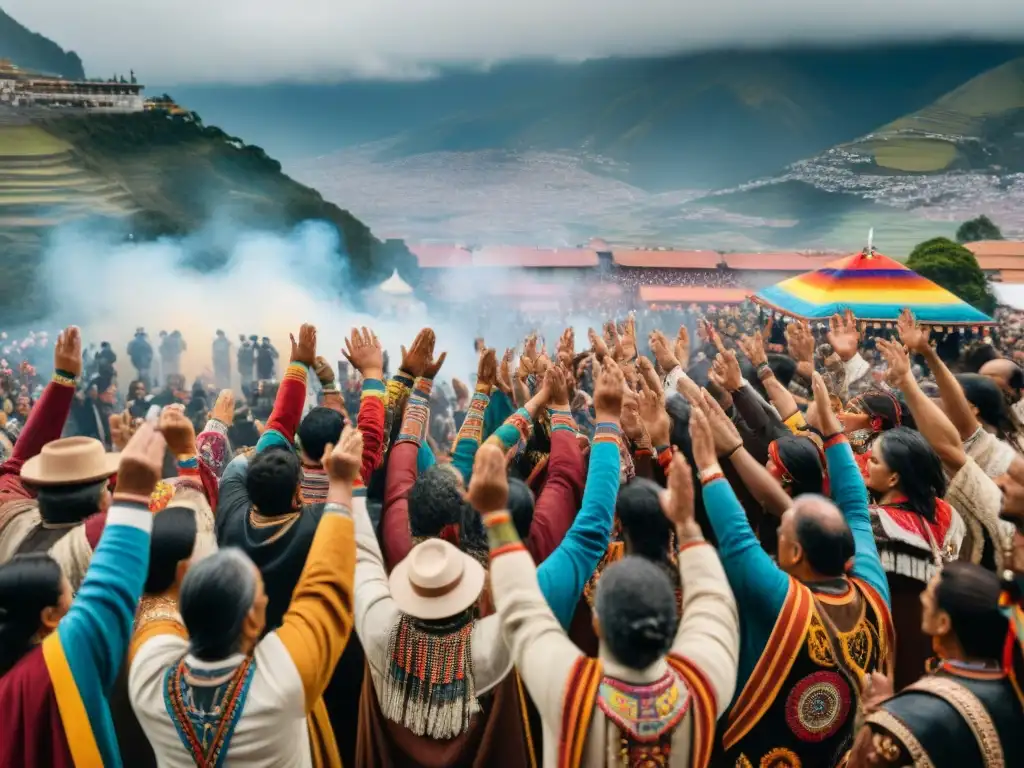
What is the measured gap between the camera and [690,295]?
2834 cm

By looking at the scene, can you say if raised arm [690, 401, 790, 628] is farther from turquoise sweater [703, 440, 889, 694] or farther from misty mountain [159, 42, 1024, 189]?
misty mountain [159, 42, 1024, 189]

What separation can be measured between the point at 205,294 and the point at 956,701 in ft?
61.7

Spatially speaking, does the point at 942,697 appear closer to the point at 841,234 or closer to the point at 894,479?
the point at 894,479

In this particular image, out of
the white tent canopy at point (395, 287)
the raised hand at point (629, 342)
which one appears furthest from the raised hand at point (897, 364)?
the white tent canopy at point (395, 287)

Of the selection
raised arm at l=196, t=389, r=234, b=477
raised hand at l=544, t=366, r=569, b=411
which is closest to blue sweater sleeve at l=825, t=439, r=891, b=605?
raised hand at l=544, t=366, r=569, b=411

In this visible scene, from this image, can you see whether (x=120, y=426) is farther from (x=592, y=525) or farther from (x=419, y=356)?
(x=592, y=525)

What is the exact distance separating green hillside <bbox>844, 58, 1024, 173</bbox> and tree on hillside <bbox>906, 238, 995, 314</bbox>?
65.6 feet

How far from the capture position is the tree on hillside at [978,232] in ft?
108

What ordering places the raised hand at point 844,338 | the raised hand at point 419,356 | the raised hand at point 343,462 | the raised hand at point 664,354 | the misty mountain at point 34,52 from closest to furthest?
the raised hand at point 343,462
the raised hand at point 419,356
the raised hand at point 664,354
the raised hand at point 844,338
the misty mountain at point 34,52

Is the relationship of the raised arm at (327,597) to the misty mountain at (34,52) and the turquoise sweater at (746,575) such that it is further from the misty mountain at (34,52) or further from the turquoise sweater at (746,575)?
the misty mountain at (34,52)

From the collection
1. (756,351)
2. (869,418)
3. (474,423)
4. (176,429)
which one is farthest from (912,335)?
(176,429)

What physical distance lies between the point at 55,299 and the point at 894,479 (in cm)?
1848

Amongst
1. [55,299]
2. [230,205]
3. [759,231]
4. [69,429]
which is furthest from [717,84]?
[69,429]

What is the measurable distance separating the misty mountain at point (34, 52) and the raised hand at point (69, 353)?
2346cm
